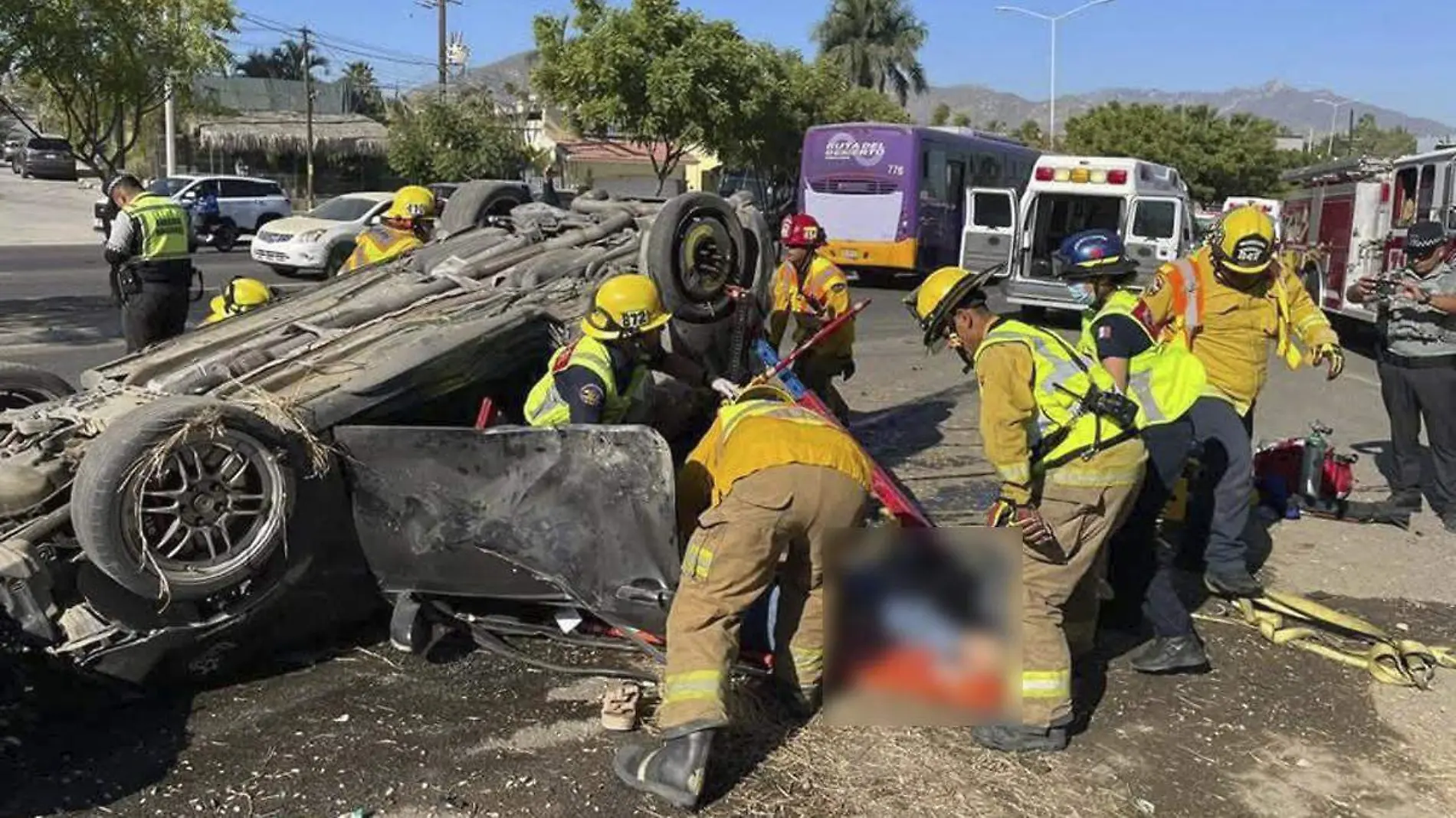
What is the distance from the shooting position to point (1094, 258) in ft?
15.3

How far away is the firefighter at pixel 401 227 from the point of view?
6539mm

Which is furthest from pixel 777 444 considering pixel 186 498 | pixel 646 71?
pixel 646 71

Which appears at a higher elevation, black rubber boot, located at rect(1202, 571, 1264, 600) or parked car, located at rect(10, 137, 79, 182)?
parked car, located at rect(10, 137, 79, 182)

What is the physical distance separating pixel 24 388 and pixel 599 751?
281 centimetres

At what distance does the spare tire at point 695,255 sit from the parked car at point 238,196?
65.8 feet

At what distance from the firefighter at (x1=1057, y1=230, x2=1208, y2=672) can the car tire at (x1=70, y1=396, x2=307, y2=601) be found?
277cm

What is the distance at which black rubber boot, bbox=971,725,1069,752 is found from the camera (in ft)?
11.8

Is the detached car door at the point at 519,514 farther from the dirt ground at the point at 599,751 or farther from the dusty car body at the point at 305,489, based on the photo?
the dirt ground at the point at 599,751

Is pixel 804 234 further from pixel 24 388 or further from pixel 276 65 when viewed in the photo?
pixel 276 65

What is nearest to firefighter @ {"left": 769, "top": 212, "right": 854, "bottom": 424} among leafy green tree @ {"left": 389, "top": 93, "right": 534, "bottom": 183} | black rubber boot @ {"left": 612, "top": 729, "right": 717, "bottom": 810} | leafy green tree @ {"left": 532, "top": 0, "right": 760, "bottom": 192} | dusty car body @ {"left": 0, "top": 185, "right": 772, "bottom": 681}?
dusty car body @ {"left": 0, "top": 185, "right": 772, "bottom": 681}

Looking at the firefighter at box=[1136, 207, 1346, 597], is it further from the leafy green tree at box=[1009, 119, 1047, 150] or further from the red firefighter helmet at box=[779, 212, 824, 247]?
the leafy green tree at box=[1009, 119, 1047, 150]

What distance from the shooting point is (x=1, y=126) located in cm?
4906

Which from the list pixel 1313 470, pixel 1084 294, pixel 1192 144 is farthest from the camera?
pixel 1192 144

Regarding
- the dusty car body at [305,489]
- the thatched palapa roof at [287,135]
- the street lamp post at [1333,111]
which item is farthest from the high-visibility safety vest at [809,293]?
the street lamp post at [1333,111]
